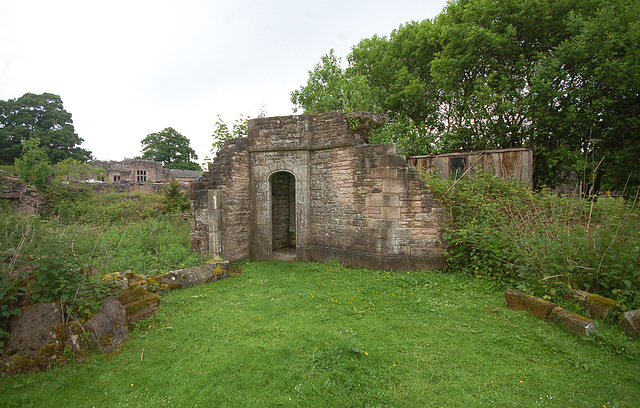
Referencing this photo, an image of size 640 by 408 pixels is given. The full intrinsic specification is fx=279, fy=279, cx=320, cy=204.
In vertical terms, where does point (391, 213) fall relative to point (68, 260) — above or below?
above

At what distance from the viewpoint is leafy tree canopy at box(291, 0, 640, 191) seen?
9359 mm

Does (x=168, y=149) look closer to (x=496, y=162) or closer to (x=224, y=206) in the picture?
(x=224, y=206)

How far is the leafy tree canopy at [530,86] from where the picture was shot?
936 centimetres

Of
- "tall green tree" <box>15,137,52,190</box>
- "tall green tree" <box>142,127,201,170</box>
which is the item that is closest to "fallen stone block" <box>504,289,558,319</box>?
"tall green tree" <box>15,137,52,190</box>

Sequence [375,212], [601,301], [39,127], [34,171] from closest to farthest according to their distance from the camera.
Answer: [601,301], [375,212], [34,171], [39,127]

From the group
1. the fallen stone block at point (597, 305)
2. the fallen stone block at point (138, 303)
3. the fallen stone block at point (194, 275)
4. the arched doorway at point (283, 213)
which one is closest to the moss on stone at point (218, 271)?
the fallen stone block at point (194, 275)

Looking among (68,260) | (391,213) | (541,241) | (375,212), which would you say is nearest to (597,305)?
(541,241)

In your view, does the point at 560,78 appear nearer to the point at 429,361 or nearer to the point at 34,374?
the point at 429,361

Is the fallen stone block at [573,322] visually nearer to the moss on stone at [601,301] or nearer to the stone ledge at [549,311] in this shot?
the stone ledge at [549,311]

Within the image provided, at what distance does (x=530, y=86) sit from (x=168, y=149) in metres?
51.7

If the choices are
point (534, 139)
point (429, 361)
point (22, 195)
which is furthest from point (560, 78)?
point (22, 195)

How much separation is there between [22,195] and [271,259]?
1602 cm

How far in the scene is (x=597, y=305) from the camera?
3973 millimetres

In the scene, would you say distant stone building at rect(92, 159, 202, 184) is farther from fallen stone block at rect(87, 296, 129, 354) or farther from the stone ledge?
the stone ledge
